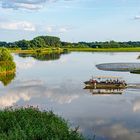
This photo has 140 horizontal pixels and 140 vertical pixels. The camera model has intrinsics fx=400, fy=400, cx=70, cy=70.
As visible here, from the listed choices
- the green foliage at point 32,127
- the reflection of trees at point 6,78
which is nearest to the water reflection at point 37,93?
the reflection of trees at point 6,78

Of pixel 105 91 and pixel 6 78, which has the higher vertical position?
pixel 6 78

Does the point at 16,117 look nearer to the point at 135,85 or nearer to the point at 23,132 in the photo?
the point at 23,132

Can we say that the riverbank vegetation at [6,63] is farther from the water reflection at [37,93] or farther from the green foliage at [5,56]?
the water reflection at [37,93]

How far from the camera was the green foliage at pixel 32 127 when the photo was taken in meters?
17.6

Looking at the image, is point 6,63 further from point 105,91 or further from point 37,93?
point 105,91

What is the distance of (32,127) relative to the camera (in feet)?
63.6

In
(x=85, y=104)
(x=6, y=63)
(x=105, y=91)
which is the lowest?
(x=105, y=91)

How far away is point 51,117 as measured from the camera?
→ 23.0 meters

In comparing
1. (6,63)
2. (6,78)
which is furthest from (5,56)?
(6,78)

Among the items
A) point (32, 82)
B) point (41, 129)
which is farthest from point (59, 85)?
point (41, 129)

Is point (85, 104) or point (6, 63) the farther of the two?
point (6, 63)

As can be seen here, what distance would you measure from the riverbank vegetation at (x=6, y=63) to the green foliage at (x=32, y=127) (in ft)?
173

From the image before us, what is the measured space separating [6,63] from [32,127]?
5965 cm

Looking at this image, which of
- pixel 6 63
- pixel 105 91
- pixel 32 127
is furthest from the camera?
pixel 6 63
